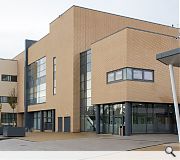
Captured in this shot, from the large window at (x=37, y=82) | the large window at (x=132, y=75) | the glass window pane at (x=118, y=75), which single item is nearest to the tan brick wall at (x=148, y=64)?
the large window at (x=132, y=75)

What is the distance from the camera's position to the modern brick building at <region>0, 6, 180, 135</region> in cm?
3294

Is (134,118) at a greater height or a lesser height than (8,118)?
greater

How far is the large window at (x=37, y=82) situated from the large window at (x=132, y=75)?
21.9 m

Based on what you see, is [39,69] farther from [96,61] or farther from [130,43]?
[130,43]

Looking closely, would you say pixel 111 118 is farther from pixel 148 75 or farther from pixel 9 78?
pixel 9 78

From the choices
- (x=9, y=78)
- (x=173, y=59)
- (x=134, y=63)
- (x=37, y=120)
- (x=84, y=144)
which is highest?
(x=9, y=78)

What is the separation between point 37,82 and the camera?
5744cm

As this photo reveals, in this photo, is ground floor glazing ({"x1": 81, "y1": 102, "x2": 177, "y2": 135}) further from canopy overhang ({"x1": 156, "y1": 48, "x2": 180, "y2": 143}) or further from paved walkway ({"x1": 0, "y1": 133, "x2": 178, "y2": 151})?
canopy overhang ({"x1": 156, "y1": 48, "x2": 180, "y2": 143})

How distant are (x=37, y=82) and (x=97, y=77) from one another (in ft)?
74.1

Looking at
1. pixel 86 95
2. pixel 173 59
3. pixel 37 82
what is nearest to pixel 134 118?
pixel 86 95

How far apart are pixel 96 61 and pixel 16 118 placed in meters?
34.5

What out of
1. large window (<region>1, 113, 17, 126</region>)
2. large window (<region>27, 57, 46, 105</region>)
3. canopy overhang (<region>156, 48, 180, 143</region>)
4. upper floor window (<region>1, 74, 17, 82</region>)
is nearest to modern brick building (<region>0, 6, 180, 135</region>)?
large window (<region>27, 57, 46, 105</region>)

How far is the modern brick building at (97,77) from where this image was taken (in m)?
32.9

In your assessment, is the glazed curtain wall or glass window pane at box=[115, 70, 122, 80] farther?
the glazed curtain wall
